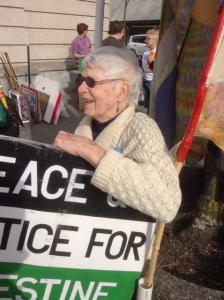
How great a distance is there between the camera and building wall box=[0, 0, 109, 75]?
8.38 metres

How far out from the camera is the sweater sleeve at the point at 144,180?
1512mm

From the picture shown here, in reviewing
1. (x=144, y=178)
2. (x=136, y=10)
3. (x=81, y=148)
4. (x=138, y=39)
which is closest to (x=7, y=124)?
(x=81, y=148)

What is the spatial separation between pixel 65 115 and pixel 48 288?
20.1 feet

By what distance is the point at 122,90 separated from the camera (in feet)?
6.24

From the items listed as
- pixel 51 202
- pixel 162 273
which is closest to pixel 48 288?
pixel 51 202

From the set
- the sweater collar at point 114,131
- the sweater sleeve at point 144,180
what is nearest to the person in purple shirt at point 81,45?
the sweater collar at point 114,131

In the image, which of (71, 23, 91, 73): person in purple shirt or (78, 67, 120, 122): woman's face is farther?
(71, 23, 91, 73): person in purple shirt

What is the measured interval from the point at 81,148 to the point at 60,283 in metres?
0.69

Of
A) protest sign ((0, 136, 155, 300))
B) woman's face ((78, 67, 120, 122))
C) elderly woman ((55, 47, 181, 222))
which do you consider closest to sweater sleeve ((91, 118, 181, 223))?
elderly woman ((55, 47, 181, 222))

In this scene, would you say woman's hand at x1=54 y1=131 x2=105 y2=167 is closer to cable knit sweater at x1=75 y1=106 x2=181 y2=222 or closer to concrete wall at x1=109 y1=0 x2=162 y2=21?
cable knit sweater at x1=75 y1=106 x2=181 y2=222

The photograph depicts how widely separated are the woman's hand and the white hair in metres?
0.41

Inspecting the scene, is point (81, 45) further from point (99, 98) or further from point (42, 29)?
point (99, 98)

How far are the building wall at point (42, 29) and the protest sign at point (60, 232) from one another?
7.34 m

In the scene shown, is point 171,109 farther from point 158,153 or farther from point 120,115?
point 158,153
